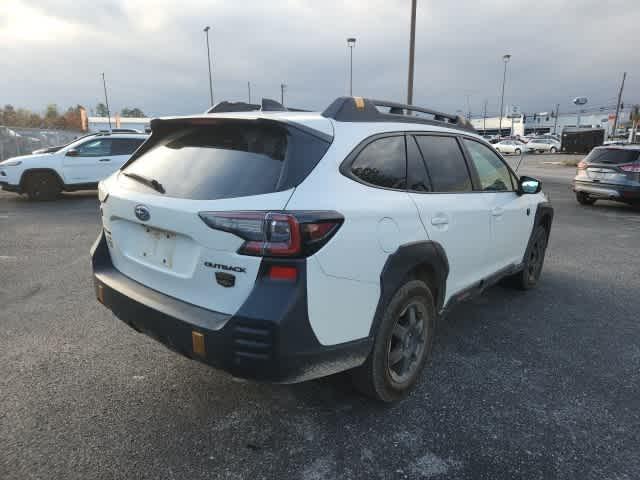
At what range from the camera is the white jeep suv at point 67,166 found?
449 inches

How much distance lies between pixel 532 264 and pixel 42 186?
38.7ft

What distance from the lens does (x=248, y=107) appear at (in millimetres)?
3336

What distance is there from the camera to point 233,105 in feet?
10.8

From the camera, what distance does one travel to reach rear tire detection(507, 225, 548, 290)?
15.7 feet

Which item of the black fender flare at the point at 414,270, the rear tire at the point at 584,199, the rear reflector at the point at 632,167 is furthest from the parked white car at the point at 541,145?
the black fender flare at the point at 414,270

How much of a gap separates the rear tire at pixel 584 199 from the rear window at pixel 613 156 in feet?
3.30

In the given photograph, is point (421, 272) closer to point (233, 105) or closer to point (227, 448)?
point (227, 448)

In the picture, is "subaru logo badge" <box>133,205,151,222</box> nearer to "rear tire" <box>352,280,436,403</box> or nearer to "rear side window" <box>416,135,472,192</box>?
"rear tire" <box>352,280,436,403</box>

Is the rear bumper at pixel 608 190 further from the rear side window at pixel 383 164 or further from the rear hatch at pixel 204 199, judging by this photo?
the rear hatch at pixel 204 199

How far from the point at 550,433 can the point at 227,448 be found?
180 cm

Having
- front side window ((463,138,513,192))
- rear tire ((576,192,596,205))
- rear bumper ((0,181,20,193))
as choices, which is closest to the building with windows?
rear tire ((576,192,596,205))

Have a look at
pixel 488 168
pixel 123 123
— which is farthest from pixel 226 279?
pixel 123 123

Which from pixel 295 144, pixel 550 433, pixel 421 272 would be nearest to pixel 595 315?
pixel 550 433

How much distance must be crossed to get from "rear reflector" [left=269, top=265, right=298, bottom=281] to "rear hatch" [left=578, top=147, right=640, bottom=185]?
11.7 metres
